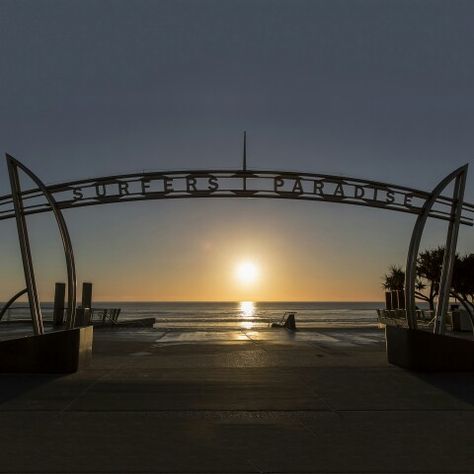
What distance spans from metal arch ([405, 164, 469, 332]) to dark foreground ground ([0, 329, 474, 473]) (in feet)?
5.70

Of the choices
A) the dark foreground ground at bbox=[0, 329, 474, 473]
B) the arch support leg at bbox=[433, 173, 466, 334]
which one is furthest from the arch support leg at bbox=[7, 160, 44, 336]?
the arch support leg at bbox=[433, 173, 466, 334]

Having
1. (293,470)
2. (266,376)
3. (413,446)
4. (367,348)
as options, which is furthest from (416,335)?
(293,470)

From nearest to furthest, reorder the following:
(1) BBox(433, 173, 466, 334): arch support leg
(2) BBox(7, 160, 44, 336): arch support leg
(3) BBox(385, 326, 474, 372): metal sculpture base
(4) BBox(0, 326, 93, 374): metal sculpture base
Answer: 1. (4) BBox(0, 326, 93, 374): metal sculpture base
2. (3) BBox(385, 326, 474, 372): metal sculpture base
3. (2) BBox(7, 160, 44, 336): arch support leg
4. (1) BBox(433, 173, 466, 334): arch support leg

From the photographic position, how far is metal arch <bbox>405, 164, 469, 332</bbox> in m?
14.1

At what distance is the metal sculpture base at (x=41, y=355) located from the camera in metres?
12.7

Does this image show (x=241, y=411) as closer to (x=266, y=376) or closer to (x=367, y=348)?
(x=266, y=376)

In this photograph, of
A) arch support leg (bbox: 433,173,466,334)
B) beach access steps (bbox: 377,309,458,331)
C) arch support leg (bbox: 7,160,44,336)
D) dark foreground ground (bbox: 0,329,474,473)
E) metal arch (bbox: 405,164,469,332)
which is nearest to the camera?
dark foreground ground (bbox: 0,329,474,473)

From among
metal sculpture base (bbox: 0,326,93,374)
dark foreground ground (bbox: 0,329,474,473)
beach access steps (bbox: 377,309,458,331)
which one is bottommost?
dark foreground ground (bbox: 0,329,474,473)

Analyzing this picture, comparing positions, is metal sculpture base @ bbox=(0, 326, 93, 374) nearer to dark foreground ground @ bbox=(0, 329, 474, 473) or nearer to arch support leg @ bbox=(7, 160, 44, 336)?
dark foreground ground @ bbox=(0, 329, 474, 473)

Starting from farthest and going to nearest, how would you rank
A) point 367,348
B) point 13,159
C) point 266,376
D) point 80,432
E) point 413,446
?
point 367,348 → point 13,159 → point 266,376 → point 80,432 → point 413,446

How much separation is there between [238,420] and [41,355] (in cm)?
666

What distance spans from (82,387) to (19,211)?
526 centimetres

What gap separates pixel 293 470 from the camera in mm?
5492

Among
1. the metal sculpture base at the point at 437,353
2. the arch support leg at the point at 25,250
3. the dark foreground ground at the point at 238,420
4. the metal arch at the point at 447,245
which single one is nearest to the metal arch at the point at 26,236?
the arch support leg at the point at 25,250
